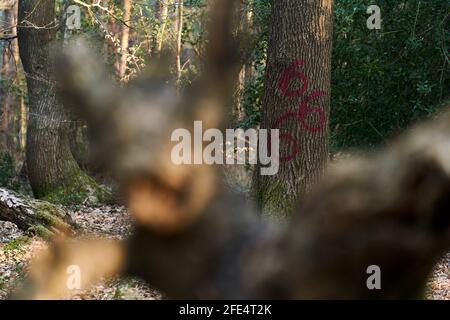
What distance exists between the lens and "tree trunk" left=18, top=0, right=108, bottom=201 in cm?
1388

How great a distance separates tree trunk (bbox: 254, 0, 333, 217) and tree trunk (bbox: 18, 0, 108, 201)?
690 cm

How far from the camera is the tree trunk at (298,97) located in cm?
789

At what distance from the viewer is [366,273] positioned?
1851 mm

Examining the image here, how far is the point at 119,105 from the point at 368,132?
34.2ft

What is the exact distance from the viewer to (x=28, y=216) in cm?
992

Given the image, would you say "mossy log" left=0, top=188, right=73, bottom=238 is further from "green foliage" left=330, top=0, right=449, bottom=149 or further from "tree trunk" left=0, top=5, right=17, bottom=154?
"tree trunk" left=0, top=5, right=17, bottom=154

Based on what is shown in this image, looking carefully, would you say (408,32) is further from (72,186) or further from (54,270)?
(54,270)

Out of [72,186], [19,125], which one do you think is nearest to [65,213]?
[72,186]

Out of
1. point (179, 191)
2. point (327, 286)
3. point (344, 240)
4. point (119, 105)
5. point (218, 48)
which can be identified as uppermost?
point (218, 48)

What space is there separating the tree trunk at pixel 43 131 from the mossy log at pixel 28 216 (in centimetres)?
395

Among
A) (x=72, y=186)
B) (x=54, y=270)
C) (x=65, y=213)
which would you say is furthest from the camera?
(x=72, y=186)

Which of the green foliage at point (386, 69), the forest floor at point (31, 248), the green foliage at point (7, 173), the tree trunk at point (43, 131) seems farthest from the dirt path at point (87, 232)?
the green foliage at point (7, 173)

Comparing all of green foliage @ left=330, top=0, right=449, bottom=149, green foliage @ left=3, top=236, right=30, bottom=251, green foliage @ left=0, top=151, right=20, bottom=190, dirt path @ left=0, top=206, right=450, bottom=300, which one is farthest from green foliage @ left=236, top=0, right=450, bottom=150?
green foliage @ left=0, top=151, right=20, bottom=190

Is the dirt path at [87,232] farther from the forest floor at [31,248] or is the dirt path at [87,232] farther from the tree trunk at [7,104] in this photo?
the tree trunk at [7,104]
